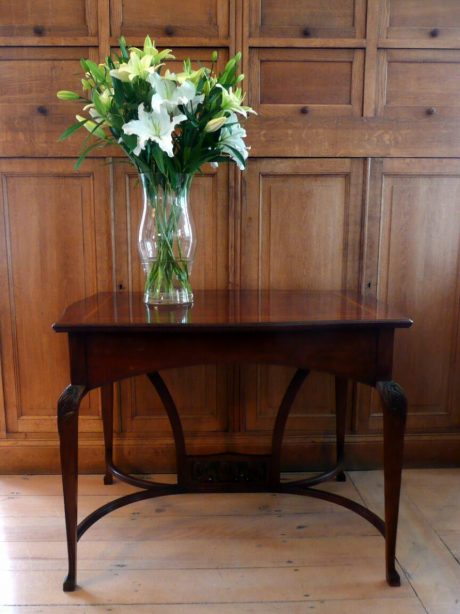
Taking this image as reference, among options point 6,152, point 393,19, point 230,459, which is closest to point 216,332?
point 230,459

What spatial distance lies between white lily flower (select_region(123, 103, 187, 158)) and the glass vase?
17cm

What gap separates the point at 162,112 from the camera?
3.99ft

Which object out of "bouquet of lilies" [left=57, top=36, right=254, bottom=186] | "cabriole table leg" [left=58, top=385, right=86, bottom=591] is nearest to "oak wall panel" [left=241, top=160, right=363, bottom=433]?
"bouquet of lilies" [left=57, top=36, right=254, bottom=186]

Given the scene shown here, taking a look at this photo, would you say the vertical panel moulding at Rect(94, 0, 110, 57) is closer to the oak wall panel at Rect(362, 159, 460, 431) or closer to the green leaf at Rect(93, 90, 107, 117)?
the green leaf at Rect(93, 90, 107, 117)

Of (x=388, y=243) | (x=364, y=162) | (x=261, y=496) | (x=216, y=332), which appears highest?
(x=364, y=162)

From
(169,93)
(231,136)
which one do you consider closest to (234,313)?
(231,136)

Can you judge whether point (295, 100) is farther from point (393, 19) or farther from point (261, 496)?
point (261, 496)

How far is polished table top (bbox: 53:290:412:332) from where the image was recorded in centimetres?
127

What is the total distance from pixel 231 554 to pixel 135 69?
4.62ft

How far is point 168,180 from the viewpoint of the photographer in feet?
4.49

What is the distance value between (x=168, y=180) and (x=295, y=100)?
0.70 m

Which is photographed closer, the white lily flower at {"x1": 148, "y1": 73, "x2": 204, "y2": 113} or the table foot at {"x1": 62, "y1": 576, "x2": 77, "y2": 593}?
the white lily flower at {"x1": 148, "y1": 73, "x2": 204, "y2": 113}

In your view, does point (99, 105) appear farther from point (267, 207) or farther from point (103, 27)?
point (267, 207)

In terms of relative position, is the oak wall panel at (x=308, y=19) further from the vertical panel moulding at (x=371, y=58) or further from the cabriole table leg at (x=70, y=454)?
the cabriole table leg at (x=70, y=454)
